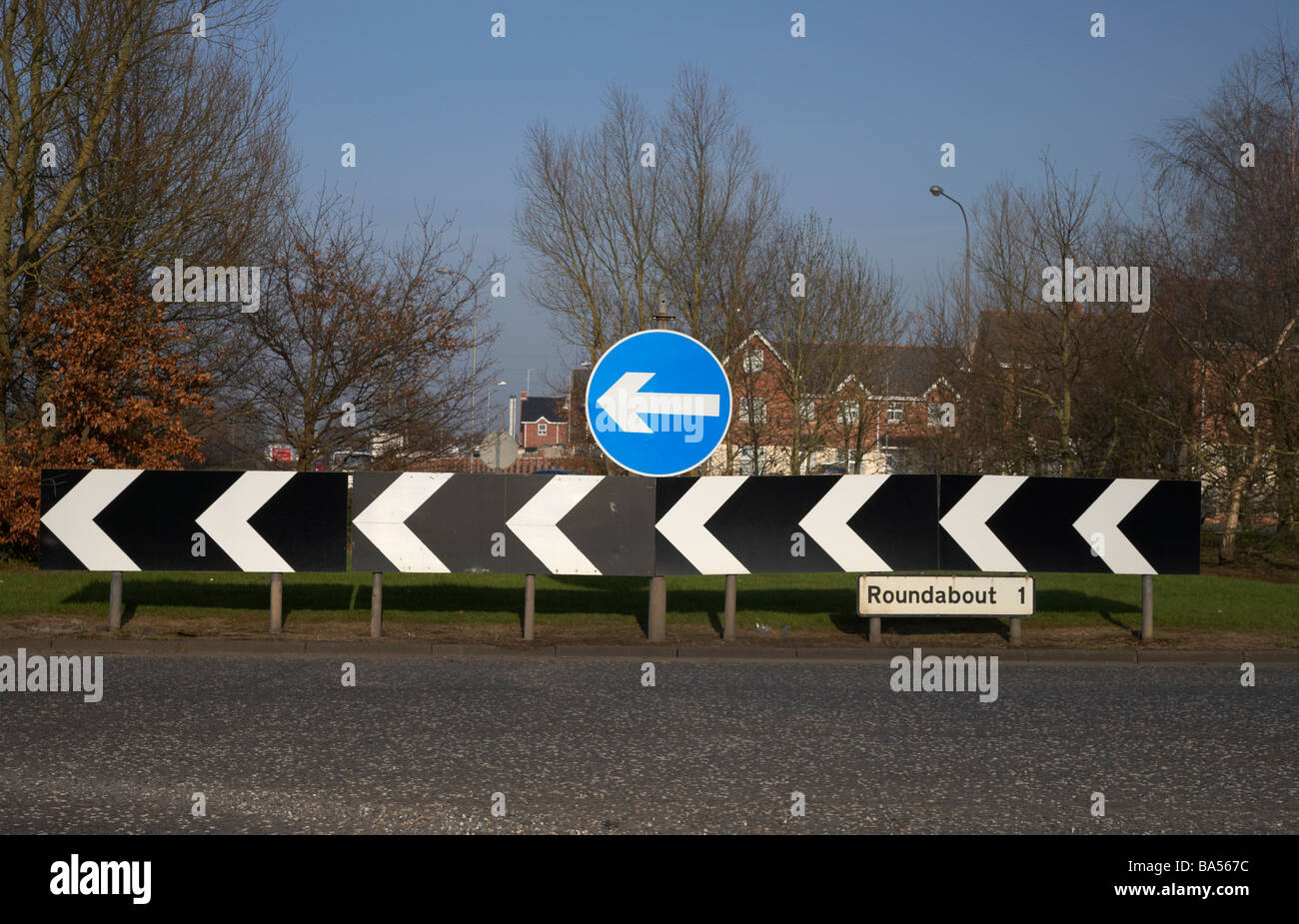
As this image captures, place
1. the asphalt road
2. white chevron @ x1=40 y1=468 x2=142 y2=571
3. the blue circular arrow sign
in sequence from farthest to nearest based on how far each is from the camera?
the blue circular arrow sign
white chevron @ x1=40 y1=468 x2=142 y2=571
the asphalt road

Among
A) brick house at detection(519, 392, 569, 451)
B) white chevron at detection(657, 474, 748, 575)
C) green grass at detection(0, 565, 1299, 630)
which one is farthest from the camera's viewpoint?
brick house at detection(519, 392, 569, 451)

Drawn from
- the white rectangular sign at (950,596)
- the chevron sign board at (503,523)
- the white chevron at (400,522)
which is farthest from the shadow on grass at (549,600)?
the white chevron at (400,522)

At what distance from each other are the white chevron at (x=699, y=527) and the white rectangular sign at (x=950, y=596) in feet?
4.49

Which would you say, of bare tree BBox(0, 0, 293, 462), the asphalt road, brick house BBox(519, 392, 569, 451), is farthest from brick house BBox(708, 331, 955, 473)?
brick house BBox(519, 392, 569, 451)

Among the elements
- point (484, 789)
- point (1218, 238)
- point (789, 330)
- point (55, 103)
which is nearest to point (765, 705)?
point (484, 789)

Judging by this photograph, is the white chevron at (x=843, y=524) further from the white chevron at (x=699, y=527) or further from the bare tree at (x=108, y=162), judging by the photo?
the bare tree at (x=108, y=162)

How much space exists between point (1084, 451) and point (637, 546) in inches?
718

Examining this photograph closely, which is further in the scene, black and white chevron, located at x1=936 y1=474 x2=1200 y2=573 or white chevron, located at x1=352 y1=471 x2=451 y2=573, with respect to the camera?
black and white chevron, located at x1=936 y1=474 x2=1200 y2=573

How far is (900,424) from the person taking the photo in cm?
3238

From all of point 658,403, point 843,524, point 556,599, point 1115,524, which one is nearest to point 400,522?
point 658,403

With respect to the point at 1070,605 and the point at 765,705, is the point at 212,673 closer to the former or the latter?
the point at 765,705

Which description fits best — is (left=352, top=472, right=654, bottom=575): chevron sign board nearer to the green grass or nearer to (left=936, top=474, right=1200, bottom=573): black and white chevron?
the green grass

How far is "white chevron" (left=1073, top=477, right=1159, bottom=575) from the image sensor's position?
1168 cm

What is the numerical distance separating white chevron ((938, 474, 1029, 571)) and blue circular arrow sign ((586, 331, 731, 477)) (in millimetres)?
2501
